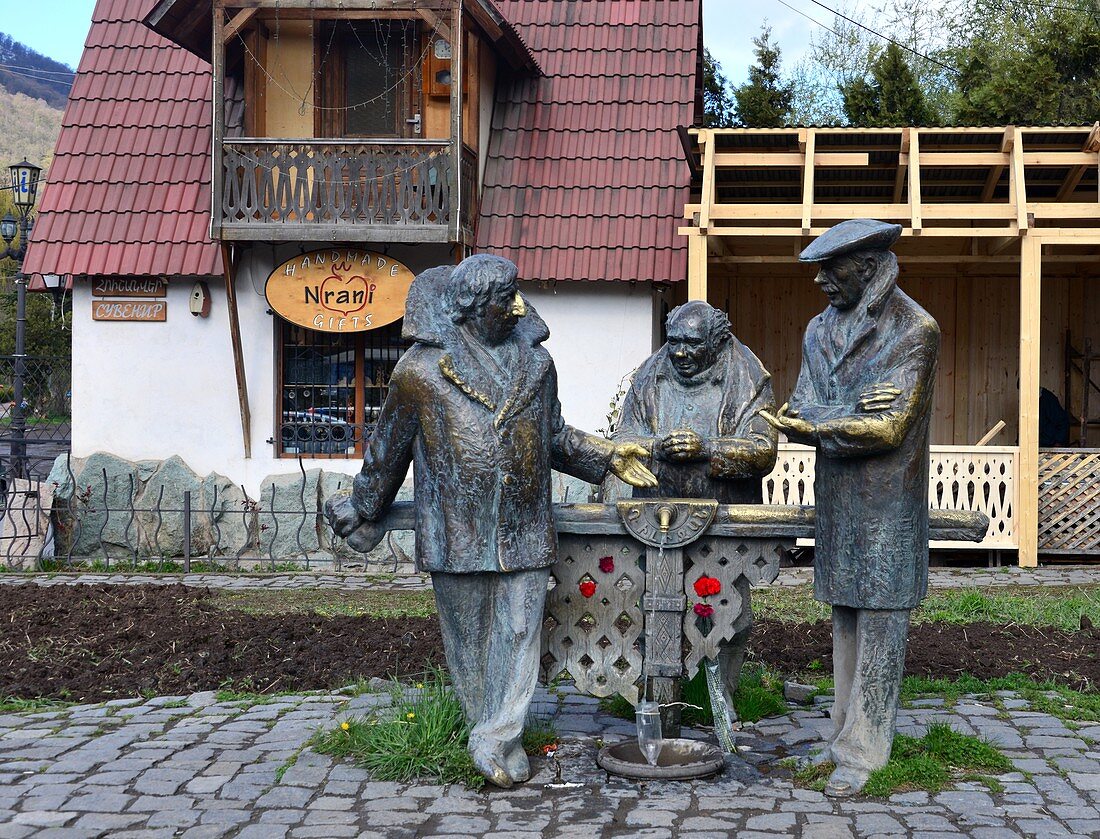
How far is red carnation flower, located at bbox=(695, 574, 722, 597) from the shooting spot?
5276 millimetres

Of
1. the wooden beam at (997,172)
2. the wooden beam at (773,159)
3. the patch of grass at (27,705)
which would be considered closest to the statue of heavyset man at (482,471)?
the patch of grass at (27,705)

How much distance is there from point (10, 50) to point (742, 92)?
314 ft

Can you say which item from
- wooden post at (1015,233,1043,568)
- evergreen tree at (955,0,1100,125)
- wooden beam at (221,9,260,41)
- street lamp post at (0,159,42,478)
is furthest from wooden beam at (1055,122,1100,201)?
street lamp post at (0,159,42,478)

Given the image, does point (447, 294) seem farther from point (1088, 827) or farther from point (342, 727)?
point (1088, 827)

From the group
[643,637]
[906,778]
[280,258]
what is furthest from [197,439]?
[906,778]

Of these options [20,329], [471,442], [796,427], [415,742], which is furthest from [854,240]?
[20,329]

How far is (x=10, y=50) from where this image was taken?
105188 millimetres

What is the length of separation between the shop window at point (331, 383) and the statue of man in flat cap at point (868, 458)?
31.6 ft

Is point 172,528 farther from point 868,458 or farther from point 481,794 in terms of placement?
point 868,458

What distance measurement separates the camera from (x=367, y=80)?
14406 millimetres

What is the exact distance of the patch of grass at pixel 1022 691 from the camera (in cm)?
620

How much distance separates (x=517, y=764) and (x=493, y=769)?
139 millimetres

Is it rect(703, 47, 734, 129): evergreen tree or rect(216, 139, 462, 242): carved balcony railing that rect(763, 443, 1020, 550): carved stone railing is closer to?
rect(216, 139, 462, 242): carved balcony railing

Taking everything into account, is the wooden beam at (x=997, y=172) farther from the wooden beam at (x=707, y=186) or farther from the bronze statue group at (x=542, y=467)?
the bronze statue group at (x=542, y=467)
